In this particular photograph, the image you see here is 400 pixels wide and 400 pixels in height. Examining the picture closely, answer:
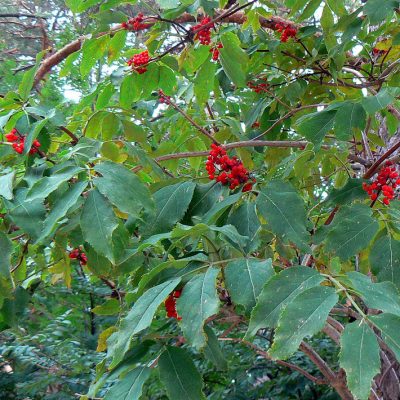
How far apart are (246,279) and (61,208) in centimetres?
30

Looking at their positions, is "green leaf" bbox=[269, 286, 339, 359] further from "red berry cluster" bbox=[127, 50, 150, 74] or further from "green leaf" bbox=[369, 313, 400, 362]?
"red berry cluster" bbox=[127, 50, 150, 74]

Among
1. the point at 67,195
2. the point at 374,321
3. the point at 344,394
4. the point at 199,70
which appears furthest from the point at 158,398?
the point at 374,321

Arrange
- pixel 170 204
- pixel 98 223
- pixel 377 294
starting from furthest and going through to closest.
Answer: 1. pixel 170 204
2. pixel 98 223
3. pixel 377 294

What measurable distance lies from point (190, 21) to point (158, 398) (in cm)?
147

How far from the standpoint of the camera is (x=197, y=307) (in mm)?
689

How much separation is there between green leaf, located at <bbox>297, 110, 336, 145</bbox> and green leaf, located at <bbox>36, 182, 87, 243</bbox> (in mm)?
495

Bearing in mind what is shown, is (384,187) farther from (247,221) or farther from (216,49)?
(216,49)

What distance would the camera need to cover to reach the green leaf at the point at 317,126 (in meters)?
1.11

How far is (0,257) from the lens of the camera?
0.89m

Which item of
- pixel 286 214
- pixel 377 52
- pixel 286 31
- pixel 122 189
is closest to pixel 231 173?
pixel 286 214

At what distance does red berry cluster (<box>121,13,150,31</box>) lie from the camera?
1310mm

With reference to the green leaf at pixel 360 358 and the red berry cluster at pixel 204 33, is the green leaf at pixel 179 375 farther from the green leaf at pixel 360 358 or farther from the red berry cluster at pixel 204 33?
the red berry cluster at pixel 204 33

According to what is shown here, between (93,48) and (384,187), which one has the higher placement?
(93,48)

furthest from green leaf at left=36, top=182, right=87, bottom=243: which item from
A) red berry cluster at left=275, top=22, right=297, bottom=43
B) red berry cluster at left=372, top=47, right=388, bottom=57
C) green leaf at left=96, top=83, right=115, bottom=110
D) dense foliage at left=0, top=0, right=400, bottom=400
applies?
red berry cluster at left=372, top=47, right=388, bottom=57
